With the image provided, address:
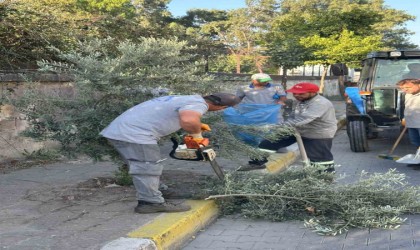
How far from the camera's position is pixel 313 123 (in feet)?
21.0

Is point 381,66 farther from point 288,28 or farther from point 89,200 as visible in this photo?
point 288,28

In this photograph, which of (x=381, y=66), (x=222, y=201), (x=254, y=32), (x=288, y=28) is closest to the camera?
(x=222, y=201)

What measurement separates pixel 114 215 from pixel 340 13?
61.9 feet

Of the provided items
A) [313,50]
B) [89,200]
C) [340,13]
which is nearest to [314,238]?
[89,200]

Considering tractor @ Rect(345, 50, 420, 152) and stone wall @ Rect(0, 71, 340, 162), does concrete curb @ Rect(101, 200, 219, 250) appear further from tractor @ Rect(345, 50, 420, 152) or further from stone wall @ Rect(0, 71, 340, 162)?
tractor @ Rect(345, 50, 420, 152)

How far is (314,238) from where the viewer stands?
4.66 meters

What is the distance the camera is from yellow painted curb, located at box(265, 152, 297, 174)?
7571 mm

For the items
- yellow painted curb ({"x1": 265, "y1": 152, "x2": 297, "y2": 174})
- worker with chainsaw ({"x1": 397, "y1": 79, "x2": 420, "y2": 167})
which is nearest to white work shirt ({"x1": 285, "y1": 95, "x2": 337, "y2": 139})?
yellow painted curb ({"x1": 265, "y1": 152, "x2": 297, "y2": 174})

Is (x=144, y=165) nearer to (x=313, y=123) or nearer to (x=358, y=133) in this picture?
(x=313, y=123)

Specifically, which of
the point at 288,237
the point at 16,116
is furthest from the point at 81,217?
the point at 16,116

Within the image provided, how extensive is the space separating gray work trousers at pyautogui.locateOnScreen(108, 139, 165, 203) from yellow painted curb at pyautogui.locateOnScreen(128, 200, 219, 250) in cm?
28

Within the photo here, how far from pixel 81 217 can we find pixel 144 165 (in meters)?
0.81

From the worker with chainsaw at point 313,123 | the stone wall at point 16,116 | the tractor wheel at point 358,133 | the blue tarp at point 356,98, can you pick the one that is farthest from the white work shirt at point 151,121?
the blue tarp at point 356,98

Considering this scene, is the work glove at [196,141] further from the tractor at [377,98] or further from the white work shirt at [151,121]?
the tractor at [377,98]
